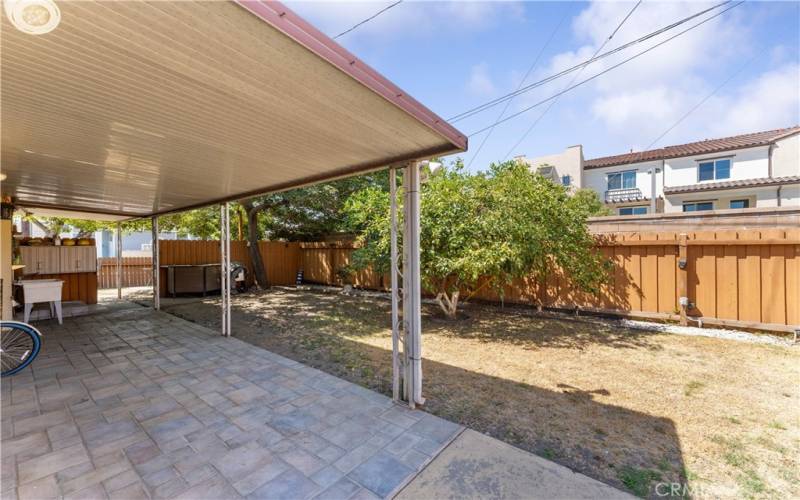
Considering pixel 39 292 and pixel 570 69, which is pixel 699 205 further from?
pixel 39 292

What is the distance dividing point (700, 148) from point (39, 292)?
79.6 feet

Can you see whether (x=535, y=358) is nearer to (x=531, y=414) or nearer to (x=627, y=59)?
(x=531, y=414)

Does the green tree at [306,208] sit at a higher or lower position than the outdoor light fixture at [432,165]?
higher

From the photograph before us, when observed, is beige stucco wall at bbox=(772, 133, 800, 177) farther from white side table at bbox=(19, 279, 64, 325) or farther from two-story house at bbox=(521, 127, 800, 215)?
white side table at bbox=(19, 279, 64, 325)

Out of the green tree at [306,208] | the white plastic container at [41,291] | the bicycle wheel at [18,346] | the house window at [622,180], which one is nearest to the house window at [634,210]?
the house window at [622,180]

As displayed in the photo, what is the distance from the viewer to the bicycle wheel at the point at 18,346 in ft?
12.1

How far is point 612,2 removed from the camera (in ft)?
18.2

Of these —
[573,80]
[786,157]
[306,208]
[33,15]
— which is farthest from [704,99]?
[33,15]

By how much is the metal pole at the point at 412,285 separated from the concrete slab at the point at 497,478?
0.69 meters

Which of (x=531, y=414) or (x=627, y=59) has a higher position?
(x=627, y=59)

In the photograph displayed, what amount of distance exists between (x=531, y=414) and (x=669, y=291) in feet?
13.8

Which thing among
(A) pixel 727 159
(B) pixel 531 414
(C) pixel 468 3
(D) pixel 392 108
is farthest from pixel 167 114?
(A) pixel 727 159

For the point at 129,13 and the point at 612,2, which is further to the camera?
the point at 612,2

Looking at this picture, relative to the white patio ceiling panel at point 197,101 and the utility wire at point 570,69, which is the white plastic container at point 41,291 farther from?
the utility wire at point 570,69
